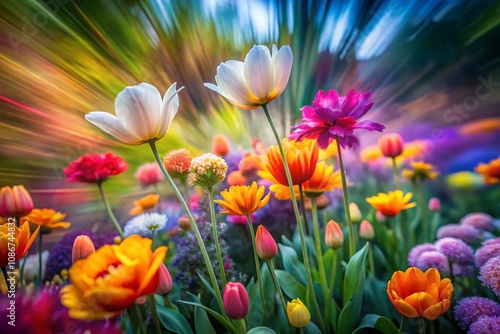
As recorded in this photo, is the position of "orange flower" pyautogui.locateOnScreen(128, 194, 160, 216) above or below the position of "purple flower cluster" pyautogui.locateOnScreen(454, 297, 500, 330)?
above

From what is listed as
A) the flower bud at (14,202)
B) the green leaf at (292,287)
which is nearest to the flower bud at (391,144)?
the green leaf at (292,287)

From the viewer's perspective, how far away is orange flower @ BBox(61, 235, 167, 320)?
0.27 meters

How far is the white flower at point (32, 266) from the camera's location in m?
0.47

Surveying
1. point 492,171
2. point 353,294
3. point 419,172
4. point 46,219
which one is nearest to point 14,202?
point 46,219

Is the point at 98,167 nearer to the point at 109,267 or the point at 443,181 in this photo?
the point at 109,267

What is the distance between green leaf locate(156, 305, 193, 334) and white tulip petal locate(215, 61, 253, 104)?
227mm

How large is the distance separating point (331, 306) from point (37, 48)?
0.48m

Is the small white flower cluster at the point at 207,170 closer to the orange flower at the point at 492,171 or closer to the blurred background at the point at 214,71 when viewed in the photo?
the blurred background at the point at 214,71

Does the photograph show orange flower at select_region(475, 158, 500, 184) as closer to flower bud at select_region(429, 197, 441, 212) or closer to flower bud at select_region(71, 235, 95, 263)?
flower bud at select_region(429, 197, 441, 212)

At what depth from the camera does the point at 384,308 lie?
47 cm

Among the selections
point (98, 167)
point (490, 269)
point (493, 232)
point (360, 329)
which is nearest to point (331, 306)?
point (360, 329)

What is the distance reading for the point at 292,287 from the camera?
45 cm

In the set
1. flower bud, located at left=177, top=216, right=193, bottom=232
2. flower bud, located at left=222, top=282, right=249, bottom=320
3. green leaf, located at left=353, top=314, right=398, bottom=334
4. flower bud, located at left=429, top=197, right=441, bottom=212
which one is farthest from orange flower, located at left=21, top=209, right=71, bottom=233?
flower bud, located at left=429, top=197, right=441, bottom=212

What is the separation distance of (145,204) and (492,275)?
16.7 inches
